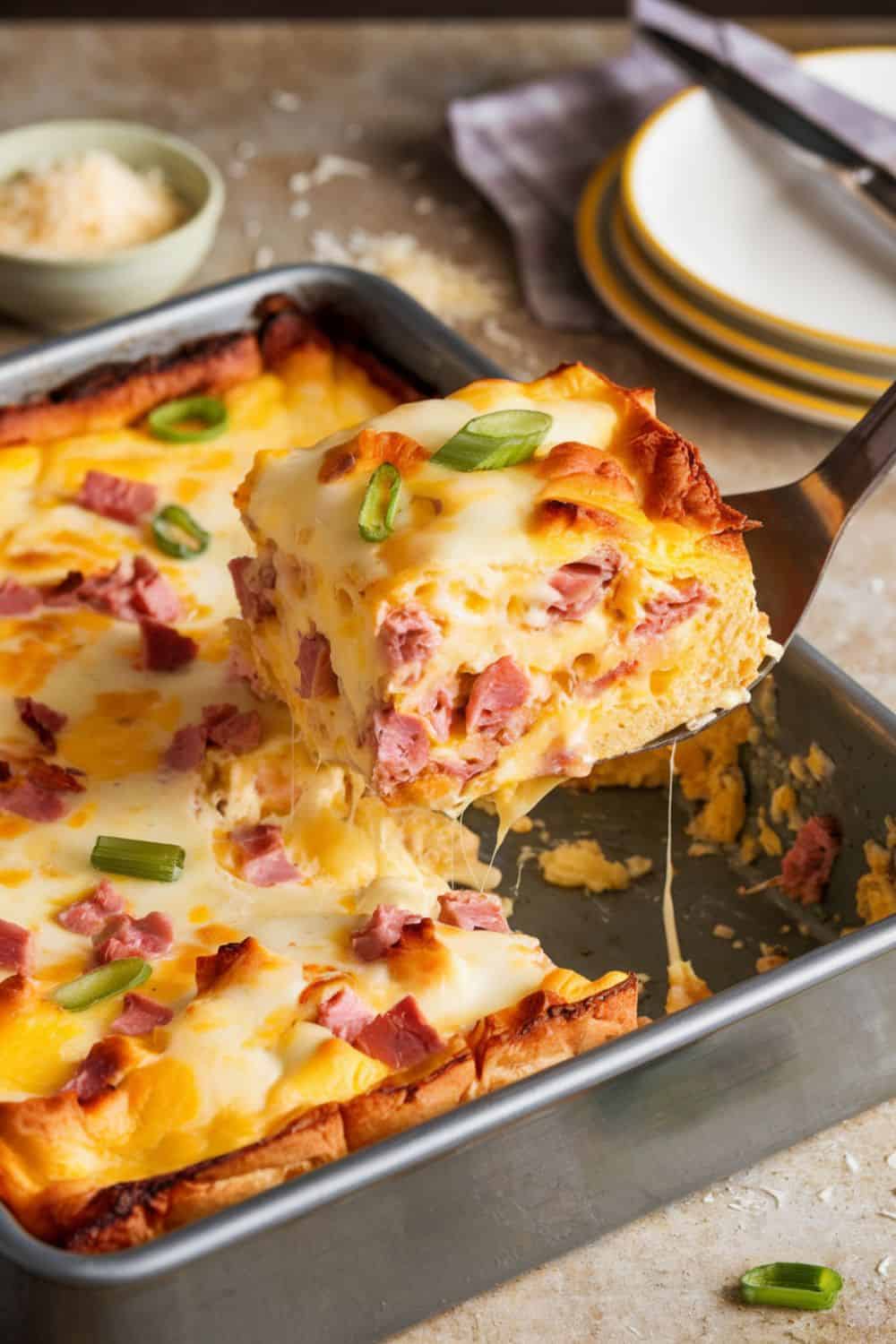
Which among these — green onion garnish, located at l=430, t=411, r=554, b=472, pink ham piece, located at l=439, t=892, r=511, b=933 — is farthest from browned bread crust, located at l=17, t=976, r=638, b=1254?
green onion garnish, located at l=430, t=411, r=554, b=472

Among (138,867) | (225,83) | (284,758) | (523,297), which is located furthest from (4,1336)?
(225,83)

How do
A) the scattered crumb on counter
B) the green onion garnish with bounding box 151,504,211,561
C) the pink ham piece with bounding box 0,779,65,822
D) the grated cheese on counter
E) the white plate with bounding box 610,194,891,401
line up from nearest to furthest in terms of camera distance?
the pink ham piece with bounding box 0,779,65,822, the scattered crumb on counter, the green onion garnish with bounding box 151,504,211,561, the white plate with bounding box 610,194,891,401, the grated cheese on counter

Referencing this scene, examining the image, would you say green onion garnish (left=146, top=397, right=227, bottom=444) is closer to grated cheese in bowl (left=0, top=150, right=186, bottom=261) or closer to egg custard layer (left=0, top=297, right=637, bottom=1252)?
egg custard layer (left=0, top=297, right=637, bottom=1252)

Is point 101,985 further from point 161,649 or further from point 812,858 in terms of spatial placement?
point 812,858

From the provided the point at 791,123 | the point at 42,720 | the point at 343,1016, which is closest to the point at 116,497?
the point at 42,720

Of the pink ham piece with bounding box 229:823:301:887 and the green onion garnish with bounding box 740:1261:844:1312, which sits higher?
the green onion garnish with bounding box 740:1261:844:1312

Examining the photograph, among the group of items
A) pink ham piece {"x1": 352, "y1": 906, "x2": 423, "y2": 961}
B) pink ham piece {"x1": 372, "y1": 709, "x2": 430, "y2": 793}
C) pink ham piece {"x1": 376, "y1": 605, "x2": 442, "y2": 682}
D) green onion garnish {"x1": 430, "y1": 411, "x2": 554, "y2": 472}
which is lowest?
pink ham piece {"x1": 352, "y1": 906, "x2": 423, "y2": 961}
